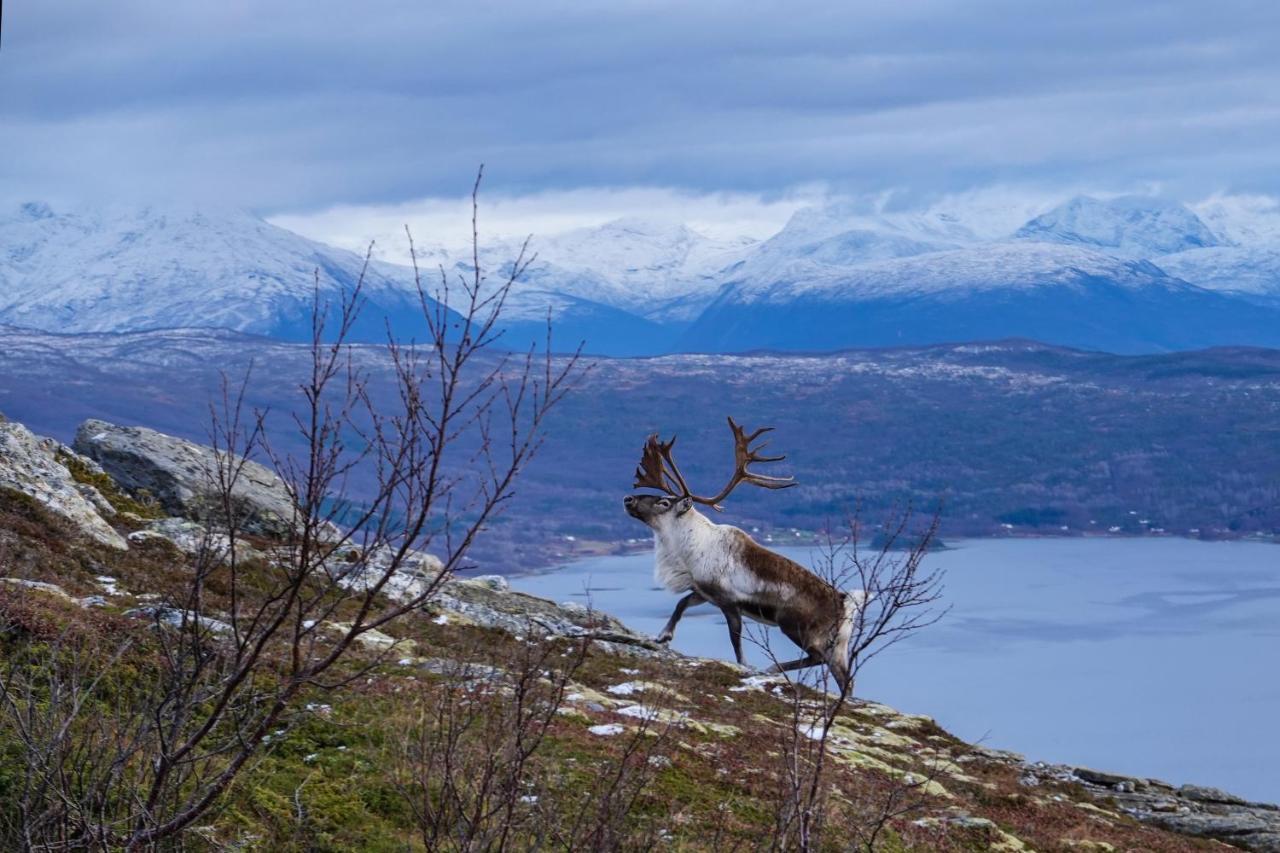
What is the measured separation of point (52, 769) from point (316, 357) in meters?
2.43

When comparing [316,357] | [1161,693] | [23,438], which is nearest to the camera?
[316,357]

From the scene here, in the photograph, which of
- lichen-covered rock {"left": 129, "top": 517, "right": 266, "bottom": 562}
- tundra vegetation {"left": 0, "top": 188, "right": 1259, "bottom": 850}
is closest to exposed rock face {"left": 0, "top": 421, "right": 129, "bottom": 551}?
tundra vegetation {"left": 0, "top": 188, "right": 1259, "bottom": 850}

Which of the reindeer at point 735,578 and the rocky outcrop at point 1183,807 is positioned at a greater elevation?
the reindeer at point 735,578

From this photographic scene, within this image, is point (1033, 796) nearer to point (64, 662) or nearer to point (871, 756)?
point (871, 756)

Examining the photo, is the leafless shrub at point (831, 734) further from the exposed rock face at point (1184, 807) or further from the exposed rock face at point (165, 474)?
the exposed rock face at point (165, 474)

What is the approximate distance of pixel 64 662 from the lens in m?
10.3

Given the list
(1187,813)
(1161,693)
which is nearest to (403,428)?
(1187,813)

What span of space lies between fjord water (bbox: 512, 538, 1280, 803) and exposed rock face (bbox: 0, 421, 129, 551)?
76.0m

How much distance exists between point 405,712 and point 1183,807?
10632mm

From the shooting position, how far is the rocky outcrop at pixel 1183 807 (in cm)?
1630

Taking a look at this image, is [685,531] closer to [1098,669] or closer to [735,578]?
[735,578]

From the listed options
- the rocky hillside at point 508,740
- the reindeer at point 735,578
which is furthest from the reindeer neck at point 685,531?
the rocky hillside at point 508,740

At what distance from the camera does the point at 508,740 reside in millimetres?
7699

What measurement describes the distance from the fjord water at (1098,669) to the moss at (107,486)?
73089mm
